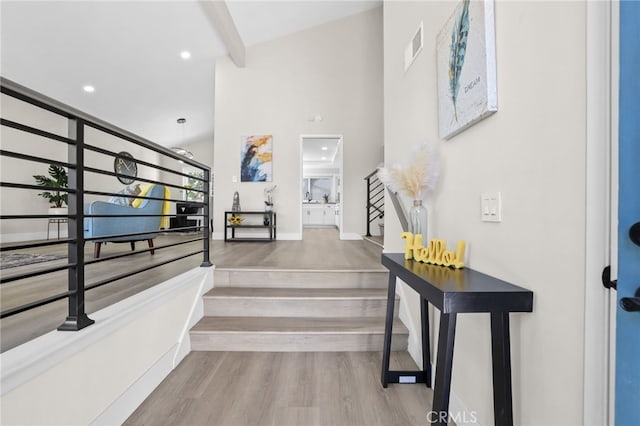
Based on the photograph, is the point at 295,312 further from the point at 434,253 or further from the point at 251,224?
the point at 251,224

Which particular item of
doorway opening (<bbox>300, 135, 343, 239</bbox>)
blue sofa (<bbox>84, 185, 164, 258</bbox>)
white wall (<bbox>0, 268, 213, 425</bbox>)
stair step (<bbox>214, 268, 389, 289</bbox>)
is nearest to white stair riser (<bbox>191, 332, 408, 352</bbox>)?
white wall (<bbox>0, 268, 213, 425</bbox>)

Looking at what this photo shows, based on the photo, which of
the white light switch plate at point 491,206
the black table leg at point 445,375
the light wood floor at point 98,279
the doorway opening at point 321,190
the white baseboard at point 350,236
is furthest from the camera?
the doorway opening at point 321,190

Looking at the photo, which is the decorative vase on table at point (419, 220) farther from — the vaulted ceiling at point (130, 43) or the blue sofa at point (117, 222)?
the vaulted ceiling at point (130, 43)

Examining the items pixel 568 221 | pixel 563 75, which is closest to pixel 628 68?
pixel 563 75

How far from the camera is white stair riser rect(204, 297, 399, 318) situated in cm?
250

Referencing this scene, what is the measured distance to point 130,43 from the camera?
4.94 metres

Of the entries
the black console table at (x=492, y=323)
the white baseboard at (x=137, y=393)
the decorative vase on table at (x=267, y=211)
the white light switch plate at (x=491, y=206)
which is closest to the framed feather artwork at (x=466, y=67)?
the white light switch plate at (x=491, y=206)

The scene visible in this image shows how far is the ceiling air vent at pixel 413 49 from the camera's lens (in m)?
2.06

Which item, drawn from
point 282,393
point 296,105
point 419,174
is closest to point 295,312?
point 282,393

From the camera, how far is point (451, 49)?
60.3 inches

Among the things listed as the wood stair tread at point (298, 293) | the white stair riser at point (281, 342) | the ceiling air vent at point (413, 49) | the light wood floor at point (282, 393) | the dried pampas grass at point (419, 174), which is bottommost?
the light wood floor at point (282, 393)

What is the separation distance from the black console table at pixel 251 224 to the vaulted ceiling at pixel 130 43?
10.0ft

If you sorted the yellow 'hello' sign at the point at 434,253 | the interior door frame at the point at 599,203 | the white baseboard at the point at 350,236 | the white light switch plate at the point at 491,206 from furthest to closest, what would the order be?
the white baseboard at the point at 350,236 → the yellow 'hello' sign at the point at 434,253 → the white light switch plate at the point at 491,206 → the interior door frame at the point at 599,203

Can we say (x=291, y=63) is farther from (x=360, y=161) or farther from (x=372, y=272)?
(x=372, y=272)
